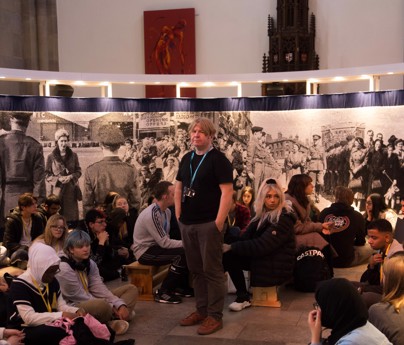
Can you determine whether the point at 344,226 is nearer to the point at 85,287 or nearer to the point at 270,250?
the point at 270,250

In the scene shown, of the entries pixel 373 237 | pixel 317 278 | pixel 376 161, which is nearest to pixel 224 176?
pixel 373 237

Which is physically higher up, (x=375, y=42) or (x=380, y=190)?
(x=375, y=42)

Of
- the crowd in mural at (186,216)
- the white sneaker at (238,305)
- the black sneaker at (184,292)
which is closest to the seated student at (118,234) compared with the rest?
the crowd in mural at (186,216)

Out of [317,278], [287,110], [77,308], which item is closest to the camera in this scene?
[77,308]

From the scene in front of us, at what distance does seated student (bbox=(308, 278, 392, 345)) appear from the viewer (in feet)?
11.8

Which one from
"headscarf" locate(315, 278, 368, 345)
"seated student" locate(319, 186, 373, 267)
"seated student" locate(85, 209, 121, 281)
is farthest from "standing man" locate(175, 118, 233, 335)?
"seated student" locate(319, 186, 373, 267)

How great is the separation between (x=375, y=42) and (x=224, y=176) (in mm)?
10011

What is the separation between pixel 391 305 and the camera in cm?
425

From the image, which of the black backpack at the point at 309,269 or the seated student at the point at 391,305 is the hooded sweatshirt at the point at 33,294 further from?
the black backpack at the point at 309,269

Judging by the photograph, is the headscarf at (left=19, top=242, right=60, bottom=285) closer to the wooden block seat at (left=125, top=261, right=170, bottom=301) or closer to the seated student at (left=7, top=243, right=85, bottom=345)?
the seated student at (left=7, top=243, right=85, bottom=345)

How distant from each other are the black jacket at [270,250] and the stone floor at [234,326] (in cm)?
37

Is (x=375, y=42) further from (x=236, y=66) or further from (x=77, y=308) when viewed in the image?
(x=77, y=308)

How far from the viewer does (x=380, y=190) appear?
10.5 metres

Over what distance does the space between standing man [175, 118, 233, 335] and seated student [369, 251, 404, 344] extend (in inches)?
79.5
